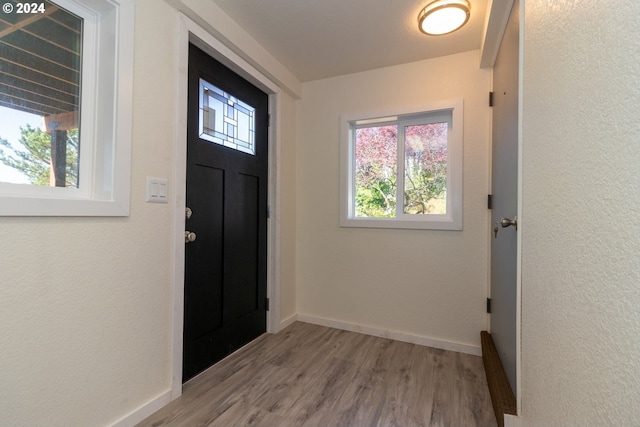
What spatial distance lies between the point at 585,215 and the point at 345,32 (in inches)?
74.3

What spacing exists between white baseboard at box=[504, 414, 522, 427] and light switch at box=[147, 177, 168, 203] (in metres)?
1.90

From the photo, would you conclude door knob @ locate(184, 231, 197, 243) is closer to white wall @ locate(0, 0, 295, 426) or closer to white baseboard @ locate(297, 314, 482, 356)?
white wall @ locate(0, 0, 295, 426)

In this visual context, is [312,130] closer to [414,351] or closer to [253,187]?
[253,187]

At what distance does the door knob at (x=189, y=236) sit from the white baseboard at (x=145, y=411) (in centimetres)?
81

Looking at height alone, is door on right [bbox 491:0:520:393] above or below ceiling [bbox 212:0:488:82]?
below

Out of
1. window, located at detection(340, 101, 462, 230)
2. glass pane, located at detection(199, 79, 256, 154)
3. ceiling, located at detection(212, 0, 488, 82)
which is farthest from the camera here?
window, located at detection(340, 101, 462, 230)

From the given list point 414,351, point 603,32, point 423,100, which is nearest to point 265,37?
point 423,100

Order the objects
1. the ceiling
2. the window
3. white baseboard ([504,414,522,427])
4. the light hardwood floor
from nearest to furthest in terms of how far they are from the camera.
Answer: white baseboard ([504,414,522,427])
the light hardwood floor
the ceiling
the window

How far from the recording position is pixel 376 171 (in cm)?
251

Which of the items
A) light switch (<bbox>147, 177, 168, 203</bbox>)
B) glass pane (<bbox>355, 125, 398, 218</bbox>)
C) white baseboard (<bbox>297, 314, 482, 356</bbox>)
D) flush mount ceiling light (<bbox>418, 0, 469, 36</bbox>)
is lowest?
white baseboard (<bbox>297, 314, 482, 356</bbox>)

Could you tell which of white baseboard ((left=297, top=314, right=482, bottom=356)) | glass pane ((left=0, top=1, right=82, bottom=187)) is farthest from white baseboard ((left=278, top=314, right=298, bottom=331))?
glass pane ((left=0, top=1, right=82, bottom=187))

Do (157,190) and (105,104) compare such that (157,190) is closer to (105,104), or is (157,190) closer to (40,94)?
(105,104)

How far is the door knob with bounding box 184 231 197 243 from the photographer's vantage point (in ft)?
5.32

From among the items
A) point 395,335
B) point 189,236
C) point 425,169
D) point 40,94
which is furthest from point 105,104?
point 395,335
